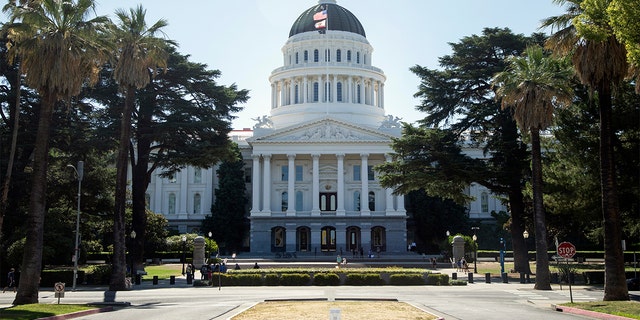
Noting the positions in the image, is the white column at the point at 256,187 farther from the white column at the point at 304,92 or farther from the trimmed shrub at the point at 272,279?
the trimmed shrub at the point at 272,279

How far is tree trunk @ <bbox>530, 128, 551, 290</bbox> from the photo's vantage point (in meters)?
32.5

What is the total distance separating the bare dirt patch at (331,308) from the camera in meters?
19.2

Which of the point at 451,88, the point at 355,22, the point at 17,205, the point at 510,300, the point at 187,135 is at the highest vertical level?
the point at 355,22

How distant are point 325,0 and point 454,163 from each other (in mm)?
61015

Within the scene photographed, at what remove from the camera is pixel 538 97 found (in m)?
31.4

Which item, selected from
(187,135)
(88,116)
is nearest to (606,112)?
(187,135)

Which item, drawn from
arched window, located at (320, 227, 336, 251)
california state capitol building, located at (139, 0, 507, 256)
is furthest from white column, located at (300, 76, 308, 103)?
arched window, located at (320, 227, 336, 251)

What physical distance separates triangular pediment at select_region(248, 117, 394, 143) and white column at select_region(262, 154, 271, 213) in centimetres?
227

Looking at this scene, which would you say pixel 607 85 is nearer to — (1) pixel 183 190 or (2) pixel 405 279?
(2) pixel 405 279

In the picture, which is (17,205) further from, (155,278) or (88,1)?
(88,1)

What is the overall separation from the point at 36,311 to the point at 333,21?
7699 centimetres

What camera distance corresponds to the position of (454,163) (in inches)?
1652

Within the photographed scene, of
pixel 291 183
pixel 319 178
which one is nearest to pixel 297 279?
pixel 291 183

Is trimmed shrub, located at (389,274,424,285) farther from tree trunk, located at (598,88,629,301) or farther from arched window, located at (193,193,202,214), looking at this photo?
arched window, located at (193,193,202,214)
